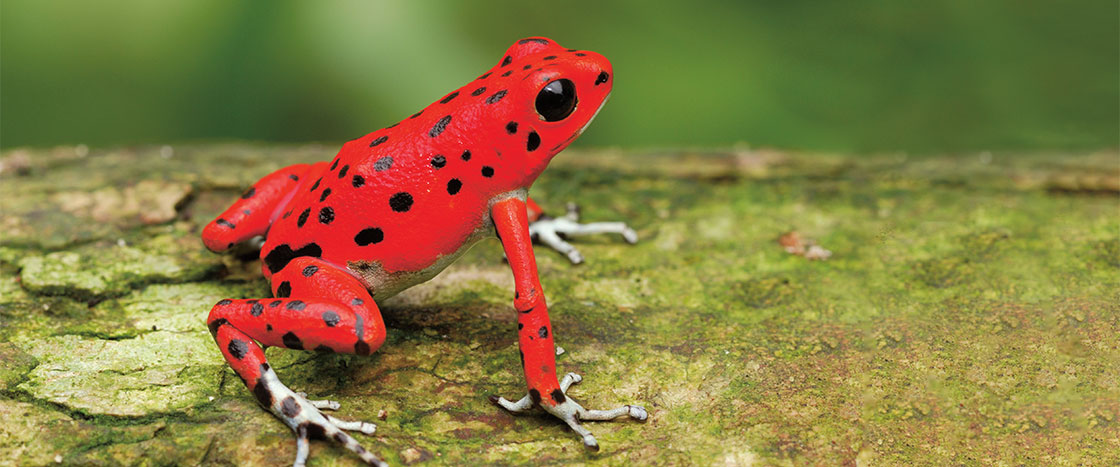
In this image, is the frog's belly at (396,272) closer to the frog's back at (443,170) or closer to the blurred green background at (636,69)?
the frog's back at (443,170)

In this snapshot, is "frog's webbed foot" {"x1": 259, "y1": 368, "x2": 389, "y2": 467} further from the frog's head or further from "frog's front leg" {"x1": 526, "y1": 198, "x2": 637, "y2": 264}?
"frog's front leg" {"x1": 526, "y1": 198, "x2": 637, "y2": 264}

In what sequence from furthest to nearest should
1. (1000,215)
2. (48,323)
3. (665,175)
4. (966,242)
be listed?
(665,175) < (1000,215) < (966,242) < (48,323)

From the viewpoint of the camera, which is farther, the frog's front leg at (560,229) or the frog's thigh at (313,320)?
the frog's front leg at (560,229)

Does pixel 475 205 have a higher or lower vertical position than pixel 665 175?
lower

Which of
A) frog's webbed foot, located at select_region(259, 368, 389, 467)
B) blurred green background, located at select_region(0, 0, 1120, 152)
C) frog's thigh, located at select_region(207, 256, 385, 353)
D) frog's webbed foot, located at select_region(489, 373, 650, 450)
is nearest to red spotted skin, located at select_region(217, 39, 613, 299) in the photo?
frog's thigh, located at select_region(207, 256, 385, 353)

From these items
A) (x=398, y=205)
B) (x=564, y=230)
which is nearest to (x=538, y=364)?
(x=398, y=205)

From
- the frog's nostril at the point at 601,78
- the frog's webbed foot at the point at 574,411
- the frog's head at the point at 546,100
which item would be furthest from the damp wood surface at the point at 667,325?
the frog's nostril at the point at 601,78

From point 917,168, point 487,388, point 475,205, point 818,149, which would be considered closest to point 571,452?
point 487,388

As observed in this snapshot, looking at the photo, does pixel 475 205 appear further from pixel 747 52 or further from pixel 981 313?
pixel 747 52

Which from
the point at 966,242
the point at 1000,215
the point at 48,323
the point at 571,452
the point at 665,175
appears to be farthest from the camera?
the point at 665,175
